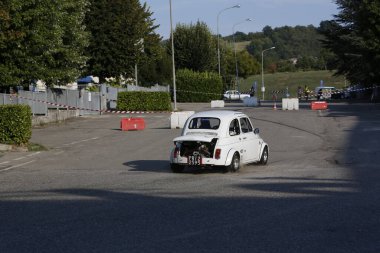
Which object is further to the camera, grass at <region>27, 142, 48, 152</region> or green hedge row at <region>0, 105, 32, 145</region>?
grass at <region>27, 142, 48, 152</region>

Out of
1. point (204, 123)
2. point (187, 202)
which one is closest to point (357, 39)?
point (204, 123)

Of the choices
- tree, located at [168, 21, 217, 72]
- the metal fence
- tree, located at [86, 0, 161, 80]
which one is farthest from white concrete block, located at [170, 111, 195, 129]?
tree, located at [168, 21, 217, 72]

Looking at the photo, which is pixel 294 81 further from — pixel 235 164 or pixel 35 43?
pixel 235 164

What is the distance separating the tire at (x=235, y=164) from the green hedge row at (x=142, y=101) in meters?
34.4

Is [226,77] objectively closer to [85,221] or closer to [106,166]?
[106,166]

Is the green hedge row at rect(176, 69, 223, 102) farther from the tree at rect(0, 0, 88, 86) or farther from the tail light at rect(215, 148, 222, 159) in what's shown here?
the tail light at rect(215, 148, 222, 159)

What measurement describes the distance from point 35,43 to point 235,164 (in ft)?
65.9

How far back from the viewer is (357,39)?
55.2 m

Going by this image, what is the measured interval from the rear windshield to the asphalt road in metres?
1.21

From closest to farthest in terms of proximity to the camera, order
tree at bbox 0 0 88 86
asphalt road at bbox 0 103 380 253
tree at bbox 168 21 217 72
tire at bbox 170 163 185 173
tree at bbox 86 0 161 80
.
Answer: asphalt road at bbox 0 103 380 253
tire at bbox 170 163 185 173
tree at bbox 0 0 88 86
tree at bbox 86 0 161 80
tree at bbox 168 21 217 72

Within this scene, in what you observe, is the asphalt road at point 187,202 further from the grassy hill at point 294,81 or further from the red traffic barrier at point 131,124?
the grassy hill at point 294,81

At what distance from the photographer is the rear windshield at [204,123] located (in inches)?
711

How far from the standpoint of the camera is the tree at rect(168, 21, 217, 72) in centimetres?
8650

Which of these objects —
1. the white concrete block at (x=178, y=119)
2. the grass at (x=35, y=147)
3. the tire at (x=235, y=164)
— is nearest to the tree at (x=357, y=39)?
the white concrete block at (x=178, y=119)
